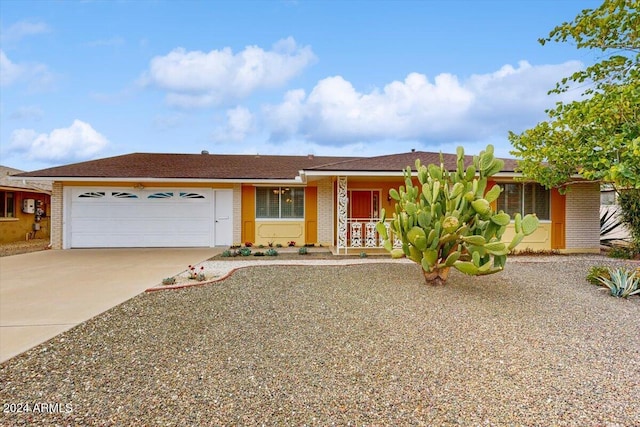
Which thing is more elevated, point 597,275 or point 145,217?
point 145,217

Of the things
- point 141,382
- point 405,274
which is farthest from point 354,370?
point 405,274

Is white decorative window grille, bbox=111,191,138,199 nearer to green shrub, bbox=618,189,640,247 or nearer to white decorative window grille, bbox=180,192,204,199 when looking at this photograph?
white decorative window grille, bbox=180,192,204,199

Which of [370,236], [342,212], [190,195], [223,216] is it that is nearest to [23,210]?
[190,195]

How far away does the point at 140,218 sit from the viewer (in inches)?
506

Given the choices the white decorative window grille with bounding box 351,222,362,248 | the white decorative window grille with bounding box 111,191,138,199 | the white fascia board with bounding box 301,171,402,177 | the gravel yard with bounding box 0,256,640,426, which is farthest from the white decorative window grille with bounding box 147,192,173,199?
the gravel yard with bounding box 0,256,640,426

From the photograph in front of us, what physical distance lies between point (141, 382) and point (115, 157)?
15068 mm

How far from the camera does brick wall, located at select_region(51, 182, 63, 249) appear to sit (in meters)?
12.4

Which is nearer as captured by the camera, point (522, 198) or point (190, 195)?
point (522, 198)

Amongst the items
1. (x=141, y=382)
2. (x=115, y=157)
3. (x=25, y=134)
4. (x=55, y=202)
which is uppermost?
(x=25, y=134)

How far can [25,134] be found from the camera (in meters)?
18.9

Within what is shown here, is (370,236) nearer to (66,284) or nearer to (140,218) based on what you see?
(66,284)

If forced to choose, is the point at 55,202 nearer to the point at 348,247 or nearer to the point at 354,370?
the point at 348,247

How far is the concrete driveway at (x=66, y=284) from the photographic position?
4.36m

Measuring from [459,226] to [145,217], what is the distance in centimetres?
1175
